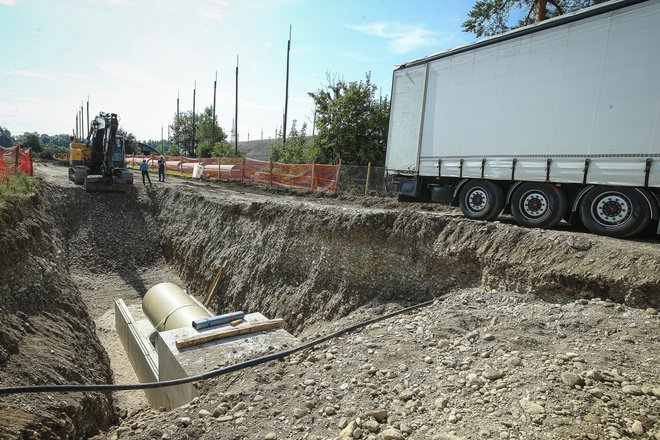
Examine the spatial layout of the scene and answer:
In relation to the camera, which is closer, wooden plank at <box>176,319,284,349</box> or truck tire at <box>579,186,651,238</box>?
wooden plank at <box>176,319,284,349</box>

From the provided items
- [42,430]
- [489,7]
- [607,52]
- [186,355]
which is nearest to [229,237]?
[186,355]

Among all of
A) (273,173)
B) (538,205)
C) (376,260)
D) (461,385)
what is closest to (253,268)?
(376,260)

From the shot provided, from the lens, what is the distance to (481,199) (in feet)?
31.1

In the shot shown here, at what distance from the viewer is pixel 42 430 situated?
485 centimetres

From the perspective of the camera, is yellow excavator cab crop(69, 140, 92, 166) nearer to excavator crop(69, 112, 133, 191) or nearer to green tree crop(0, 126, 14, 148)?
excavator crop(69, 112, 133, 191)

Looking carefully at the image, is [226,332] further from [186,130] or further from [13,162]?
[186,130]

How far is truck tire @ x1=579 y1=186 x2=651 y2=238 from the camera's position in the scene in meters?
7.05

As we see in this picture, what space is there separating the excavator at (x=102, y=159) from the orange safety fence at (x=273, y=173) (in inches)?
255

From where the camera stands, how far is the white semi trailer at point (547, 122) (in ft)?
22.2

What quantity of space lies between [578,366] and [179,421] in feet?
14.2

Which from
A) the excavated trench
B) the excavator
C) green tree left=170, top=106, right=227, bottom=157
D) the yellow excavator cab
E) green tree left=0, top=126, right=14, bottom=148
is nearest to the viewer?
the excavated trench

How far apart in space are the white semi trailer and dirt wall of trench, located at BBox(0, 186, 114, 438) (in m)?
8.57

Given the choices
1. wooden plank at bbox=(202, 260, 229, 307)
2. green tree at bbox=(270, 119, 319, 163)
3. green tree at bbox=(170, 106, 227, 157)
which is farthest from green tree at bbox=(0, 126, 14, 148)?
wooden plank at bbox=(202, 260, 229, 307)

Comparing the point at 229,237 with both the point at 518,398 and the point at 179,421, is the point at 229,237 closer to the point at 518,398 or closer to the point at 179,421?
the point at 179,421
